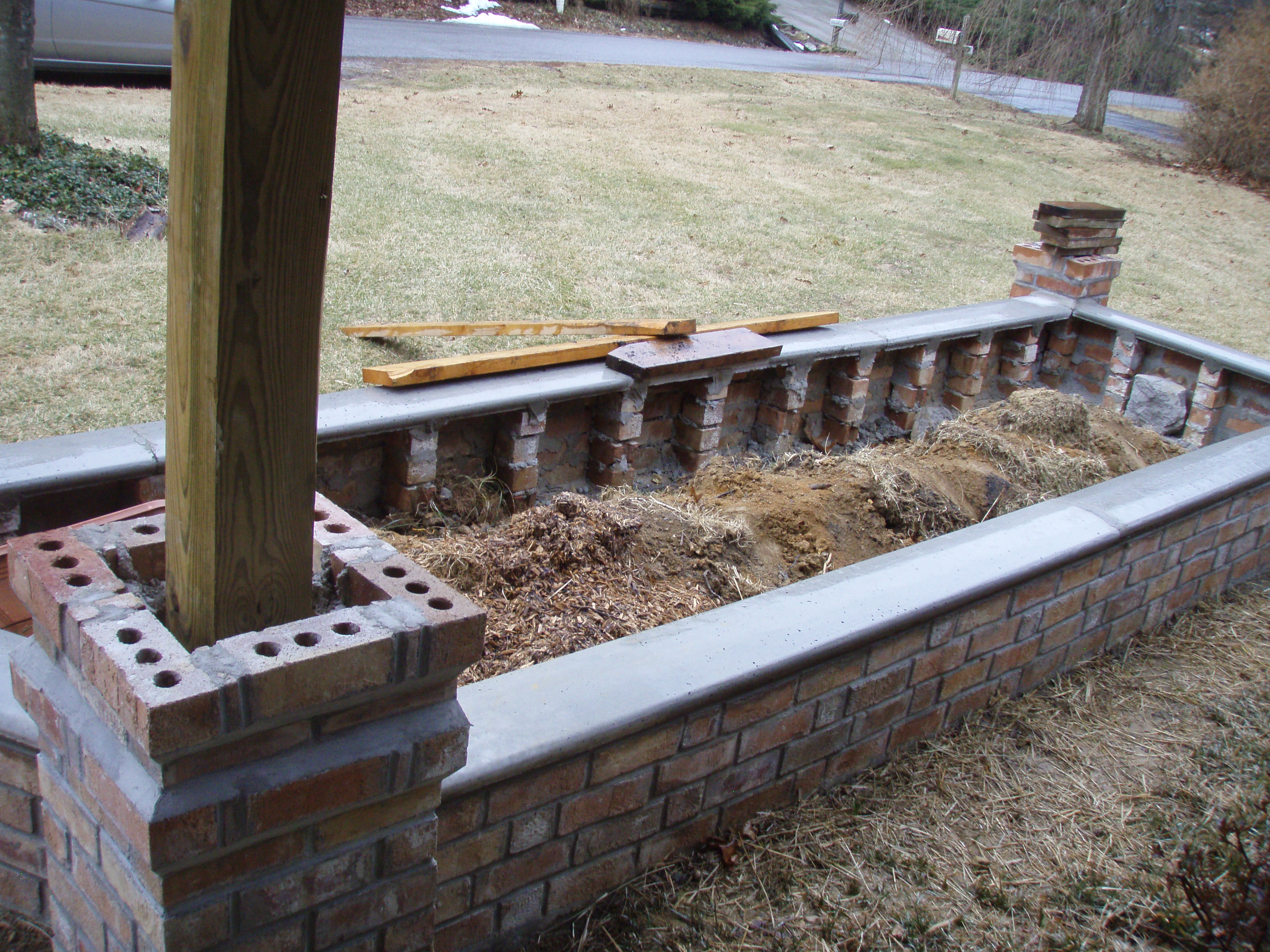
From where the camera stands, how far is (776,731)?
280 centimetres

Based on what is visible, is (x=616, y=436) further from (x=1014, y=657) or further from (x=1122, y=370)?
(x=1122, y=370)

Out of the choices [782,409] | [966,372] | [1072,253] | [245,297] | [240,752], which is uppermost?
[245,297]

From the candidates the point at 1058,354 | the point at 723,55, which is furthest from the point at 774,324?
the point at 723,55

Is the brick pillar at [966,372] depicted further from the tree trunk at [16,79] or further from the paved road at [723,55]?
the paved road at [723,55]

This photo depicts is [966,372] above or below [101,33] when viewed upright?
below

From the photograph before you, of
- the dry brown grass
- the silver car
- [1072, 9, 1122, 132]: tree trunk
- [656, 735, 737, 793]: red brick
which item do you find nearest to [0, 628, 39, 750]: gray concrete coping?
the dry brown grass

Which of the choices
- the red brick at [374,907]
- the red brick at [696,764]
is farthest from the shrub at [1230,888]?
the red brick at [374,907]

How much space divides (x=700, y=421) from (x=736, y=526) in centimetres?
101

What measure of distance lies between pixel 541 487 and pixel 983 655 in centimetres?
191

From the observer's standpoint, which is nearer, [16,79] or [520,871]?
[520,871]

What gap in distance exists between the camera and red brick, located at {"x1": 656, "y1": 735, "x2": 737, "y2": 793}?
259cm

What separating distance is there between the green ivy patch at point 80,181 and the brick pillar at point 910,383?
5236 mm

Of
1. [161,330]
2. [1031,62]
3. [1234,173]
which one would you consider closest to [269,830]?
[161,330]

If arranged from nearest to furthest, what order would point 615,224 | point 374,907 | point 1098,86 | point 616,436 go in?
1. point 374,907
2. point 616,436
3. point 615,224
4. point 1098,86
